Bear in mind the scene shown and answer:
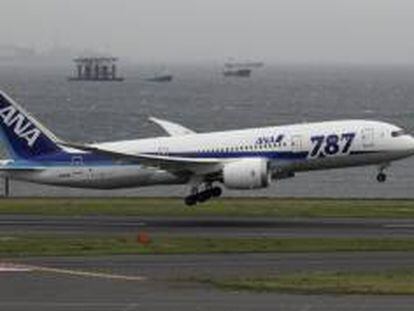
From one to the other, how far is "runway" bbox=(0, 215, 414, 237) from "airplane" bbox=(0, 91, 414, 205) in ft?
8.87

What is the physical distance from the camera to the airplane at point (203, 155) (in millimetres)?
55812

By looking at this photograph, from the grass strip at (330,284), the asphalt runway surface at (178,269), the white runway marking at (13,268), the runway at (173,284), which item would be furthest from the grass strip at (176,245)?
the grass strip at (330,284)

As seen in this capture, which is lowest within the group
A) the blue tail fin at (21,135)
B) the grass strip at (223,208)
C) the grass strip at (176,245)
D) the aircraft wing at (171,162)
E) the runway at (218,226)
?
the grass strip at (176,245)

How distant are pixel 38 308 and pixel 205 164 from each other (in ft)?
97.8

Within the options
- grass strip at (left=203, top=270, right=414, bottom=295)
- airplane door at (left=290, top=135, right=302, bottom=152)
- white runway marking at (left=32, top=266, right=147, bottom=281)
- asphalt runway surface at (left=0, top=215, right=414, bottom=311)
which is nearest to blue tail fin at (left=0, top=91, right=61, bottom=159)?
asphalt runway surface at (left=0, top=215, right=414, bottom=311)

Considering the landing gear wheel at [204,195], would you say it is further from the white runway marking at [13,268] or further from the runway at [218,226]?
the white runway marking at [13,268]

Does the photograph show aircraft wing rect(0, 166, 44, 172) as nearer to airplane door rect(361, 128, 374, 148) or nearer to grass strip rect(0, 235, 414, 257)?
grass strip rect(0, 235, 414, 257)

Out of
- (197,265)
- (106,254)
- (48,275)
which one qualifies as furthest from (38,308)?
(106,254)

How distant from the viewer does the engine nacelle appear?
54.9m

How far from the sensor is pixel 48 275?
3419 centimetres

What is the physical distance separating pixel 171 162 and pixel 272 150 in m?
4.72

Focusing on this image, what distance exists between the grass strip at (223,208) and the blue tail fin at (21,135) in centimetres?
272

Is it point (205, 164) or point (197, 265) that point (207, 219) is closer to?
point (205, 164)

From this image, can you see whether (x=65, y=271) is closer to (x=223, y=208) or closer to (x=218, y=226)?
(x=218, y=226)
